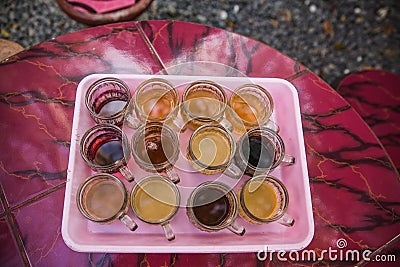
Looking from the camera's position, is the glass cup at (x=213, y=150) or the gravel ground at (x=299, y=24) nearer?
the glass cup at (x=213, y=150)

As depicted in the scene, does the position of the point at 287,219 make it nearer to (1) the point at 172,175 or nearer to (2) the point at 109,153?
(1) the point at 172,175

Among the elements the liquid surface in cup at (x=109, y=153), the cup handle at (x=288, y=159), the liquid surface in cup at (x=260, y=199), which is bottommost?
the liquid surface in cup at (x=260, y=199)

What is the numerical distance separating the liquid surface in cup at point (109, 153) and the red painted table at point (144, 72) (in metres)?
0.09

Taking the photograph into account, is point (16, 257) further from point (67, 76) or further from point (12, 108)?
point (67, 76)

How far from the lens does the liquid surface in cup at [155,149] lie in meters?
1.10

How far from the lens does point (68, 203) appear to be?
1.05m

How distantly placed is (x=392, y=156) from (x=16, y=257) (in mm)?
1379

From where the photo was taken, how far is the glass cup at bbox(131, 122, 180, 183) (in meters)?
1.09

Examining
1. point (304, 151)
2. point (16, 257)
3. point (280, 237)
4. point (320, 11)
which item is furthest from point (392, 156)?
point (16, 257)

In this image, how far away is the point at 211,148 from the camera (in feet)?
3.71

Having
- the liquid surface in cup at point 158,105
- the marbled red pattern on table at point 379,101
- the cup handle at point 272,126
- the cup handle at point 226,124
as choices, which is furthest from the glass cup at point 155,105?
the marbled red pattern on table at point 379,101

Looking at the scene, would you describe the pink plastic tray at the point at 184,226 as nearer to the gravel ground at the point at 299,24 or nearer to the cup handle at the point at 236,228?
the cup handle at the point at 236,228

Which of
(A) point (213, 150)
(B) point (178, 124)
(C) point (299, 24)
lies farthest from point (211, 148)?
(C) point (299, 24)

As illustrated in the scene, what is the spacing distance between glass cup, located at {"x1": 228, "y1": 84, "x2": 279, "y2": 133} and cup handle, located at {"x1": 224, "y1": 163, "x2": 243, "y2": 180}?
4.7 inches
